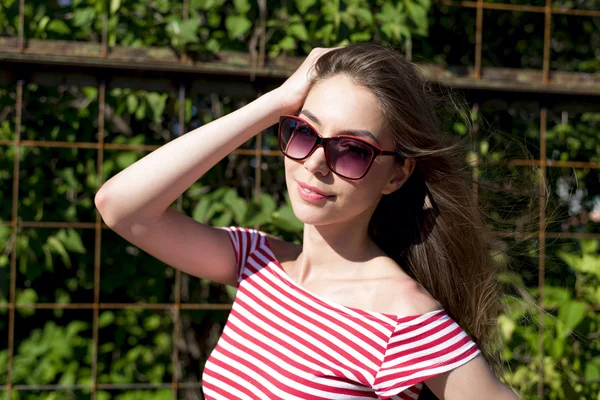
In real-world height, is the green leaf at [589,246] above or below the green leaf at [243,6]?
below

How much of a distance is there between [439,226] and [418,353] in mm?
385

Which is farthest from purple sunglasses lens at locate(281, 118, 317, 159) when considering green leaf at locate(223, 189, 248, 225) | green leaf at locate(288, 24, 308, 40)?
green leaf at locate(288, 24, 308, 40)

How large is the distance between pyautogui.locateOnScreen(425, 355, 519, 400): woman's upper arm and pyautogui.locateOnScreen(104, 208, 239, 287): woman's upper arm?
1.87ft

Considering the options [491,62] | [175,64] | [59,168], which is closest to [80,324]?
[59,168]

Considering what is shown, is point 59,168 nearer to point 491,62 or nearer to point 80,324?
point 80,324

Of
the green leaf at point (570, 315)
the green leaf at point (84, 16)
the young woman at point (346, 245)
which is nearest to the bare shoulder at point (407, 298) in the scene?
the young woman at point (346, 245)

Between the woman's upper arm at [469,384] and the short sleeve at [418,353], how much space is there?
18 mm

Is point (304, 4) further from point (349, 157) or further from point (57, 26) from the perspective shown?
point (349, 157)

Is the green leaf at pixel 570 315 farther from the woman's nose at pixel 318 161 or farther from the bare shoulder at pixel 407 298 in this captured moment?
the woman's nose at pixel 318 161

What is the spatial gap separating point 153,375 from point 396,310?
170 cm

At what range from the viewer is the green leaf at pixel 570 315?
8.41ft

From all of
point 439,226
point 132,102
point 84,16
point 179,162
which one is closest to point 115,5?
point 84,16

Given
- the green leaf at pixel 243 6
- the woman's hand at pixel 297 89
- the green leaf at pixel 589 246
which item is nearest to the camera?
the woman's hand at pixel 297 89

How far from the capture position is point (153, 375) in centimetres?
298
